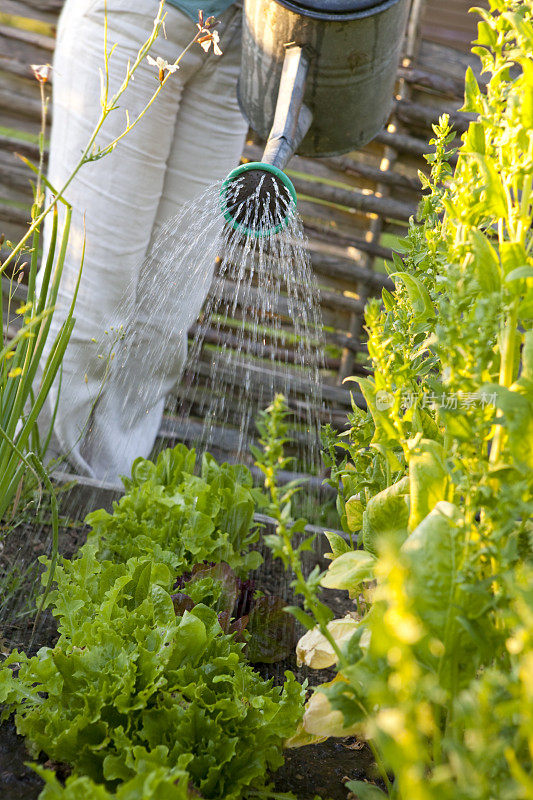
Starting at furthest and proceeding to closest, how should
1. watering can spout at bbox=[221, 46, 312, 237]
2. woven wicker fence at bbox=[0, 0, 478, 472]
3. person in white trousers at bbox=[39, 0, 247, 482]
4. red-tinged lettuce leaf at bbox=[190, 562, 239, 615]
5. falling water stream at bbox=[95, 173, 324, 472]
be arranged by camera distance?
1. falling water stream at bbox=[95, 173, 324, 472]
2. woven wicker fence at bbox=[0, 0, 478, 472]
3. person in white trousers at bbox=[39, 0, 247, 482]
4. watering can spout at bbox=[221, 46, 312, 237]
5. red-tinged lettuce leaf at bbox=[190, 562, 239, 615]

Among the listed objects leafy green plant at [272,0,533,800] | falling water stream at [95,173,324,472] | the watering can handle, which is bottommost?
falling water stream at [95,173,324,472]

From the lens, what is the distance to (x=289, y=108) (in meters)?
1.61

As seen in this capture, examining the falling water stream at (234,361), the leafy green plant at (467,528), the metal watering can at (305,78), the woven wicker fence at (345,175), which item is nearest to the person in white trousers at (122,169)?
the falling water stream at (234,361)

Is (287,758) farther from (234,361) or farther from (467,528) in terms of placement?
(234,361)

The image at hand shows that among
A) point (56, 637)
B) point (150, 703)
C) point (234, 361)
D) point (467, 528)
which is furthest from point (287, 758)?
point (234, 361)

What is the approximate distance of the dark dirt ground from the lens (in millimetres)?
991

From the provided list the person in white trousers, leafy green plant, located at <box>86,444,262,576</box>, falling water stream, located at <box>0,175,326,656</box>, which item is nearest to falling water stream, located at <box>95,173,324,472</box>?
falling water stream, located at <box>0,175,326,656</box>

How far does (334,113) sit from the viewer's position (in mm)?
1837

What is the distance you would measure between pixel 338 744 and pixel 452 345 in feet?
2.57

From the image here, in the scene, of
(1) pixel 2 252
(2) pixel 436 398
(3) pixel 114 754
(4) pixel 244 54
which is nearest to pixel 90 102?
(4) pixel 244 54

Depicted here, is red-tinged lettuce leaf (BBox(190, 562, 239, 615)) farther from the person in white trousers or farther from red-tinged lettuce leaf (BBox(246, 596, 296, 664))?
the person in white trousers

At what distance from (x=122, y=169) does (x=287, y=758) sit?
1.61 m

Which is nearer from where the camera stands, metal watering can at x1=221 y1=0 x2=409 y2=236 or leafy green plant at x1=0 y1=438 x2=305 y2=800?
leafy green plant at x1=0 y1=438 x2=305 y2=800

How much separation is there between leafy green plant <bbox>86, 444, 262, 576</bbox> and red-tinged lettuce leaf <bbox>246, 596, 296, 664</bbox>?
5.4 inches
